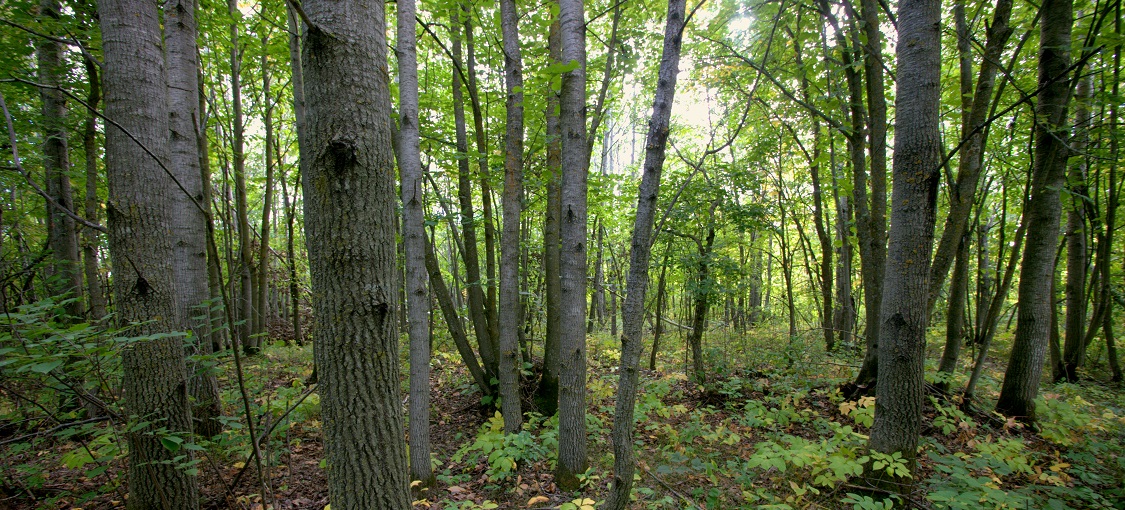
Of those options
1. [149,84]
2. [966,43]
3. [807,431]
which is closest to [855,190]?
[966,43]

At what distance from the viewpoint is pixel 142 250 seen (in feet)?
9.47

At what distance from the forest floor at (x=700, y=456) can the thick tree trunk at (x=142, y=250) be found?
0.85ft

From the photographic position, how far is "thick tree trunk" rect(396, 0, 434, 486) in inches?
152

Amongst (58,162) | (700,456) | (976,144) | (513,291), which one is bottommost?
(700,456)

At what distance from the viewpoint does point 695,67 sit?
8078mm

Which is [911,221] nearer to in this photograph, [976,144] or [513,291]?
[976,144]

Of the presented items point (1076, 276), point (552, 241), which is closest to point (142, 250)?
point (552, 241)

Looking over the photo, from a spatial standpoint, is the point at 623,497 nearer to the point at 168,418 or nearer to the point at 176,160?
the point at 168,418

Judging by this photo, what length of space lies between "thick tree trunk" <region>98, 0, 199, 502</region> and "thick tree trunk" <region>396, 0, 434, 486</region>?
161 centimetres

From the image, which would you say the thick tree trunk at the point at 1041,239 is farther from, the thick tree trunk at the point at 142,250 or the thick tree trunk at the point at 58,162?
the thick tree trunk at the point at 58,162

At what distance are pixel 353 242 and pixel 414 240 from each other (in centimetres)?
240

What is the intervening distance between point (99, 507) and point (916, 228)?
22.4 ft

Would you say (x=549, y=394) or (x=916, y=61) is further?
(x=549, y=394)

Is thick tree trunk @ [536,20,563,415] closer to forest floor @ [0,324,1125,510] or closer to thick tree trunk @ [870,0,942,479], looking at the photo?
forest floor @ [0,324,1125,510]
